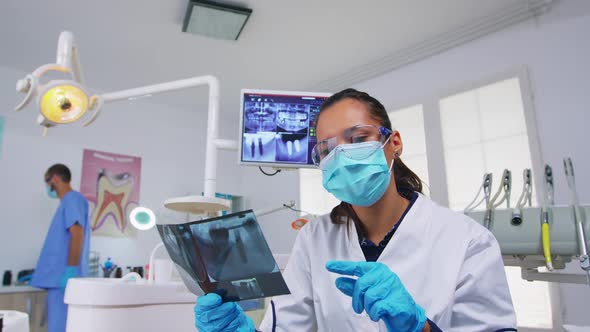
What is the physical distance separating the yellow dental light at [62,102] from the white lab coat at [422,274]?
826mm

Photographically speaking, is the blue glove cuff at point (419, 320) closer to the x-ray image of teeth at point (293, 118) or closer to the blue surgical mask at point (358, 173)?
the blue surgical mask at point (358, 173)

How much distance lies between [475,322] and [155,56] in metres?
2.98

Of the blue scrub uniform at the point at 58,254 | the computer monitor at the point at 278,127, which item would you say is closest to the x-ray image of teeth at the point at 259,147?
the computer monitor at the point at 278,127

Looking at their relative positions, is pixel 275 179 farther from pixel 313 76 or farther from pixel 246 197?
pixel 313 76

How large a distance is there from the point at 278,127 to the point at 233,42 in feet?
5.77

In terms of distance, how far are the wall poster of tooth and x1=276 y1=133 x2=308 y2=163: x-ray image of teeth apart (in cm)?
266

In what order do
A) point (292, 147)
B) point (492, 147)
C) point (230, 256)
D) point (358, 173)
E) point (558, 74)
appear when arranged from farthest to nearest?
point (492, 147)
point (558, 74)
point (292, 147)
point (358, 173)
point (230, 256)

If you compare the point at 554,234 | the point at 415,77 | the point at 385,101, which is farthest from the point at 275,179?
the point at 554,234

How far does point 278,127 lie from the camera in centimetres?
146

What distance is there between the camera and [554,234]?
4.59 feet

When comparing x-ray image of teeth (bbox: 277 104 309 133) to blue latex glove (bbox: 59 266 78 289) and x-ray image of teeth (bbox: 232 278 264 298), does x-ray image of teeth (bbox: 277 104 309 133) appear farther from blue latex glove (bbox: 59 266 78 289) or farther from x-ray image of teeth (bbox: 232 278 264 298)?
blue latex glove (bbox: 59 266 78 289)

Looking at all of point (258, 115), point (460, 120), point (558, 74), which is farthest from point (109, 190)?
point (558, 74)

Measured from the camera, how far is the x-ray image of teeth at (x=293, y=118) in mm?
1461

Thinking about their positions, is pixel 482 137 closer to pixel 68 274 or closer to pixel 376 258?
pixel 376 258
